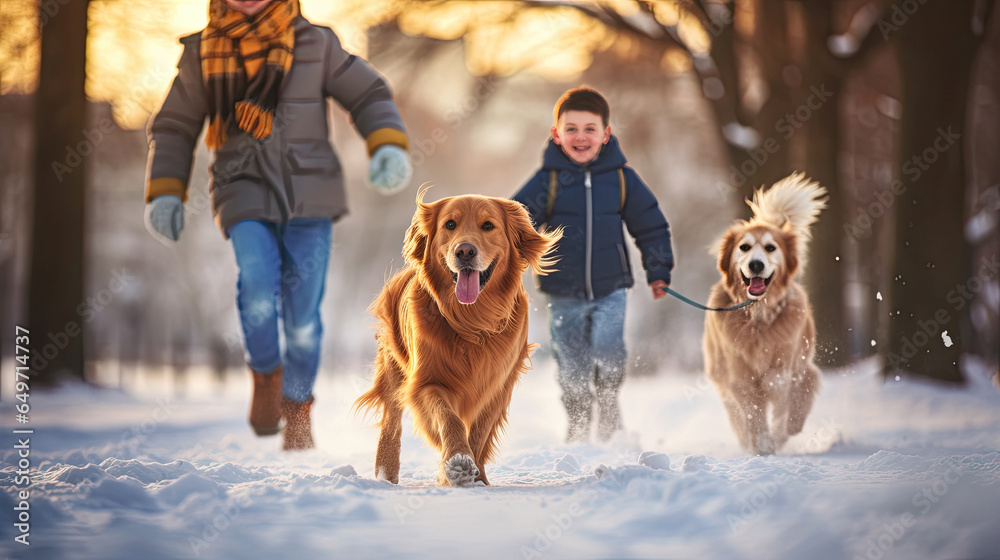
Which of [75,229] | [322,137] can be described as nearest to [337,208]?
[322,137]

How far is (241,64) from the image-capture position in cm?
468

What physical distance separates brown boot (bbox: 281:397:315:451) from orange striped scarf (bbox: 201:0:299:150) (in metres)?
1.50

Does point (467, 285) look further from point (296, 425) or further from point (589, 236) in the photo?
point (296, 425)

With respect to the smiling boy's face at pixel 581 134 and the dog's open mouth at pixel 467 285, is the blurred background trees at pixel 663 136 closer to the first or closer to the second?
the dog's open mouth at pixel 467 285

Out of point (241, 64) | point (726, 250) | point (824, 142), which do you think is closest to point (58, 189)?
point (241, 64)

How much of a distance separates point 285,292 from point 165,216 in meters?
0.79

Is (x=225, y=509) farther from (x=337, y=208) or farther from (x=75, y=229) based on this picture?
(x=75, y=229)

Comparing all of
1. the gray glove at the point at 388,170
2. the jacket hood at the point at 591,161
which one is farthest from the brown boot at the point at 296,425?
the jacket hood at the point at 591,161

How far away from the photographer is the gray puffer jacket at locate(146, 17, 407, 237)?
182 inches

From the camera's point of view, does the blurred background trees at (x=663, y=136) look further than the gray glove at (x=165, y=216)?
Yes

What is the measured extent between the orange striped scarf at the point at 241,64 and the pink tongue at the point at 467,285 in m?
1.71

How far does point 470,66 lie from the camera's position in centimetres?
960

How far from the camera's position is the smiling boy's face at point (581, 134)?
→ 4.88 m

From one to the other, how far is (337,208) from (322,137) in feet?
1.35
